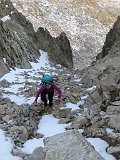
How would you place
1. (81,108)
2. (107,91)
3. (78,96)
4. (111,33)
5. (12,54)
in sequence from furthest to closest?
(111,33)
(12,54)
(78,96)
(81,108)
(107,91)

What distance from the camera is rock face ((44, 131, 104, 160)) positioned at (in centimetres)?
839

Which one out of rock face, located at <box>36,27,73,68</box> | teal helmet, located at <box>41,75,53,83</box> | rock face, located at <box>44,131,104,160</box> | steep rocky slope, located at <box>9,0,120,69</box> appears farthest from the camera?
steep rocky slope, located at <box>9,0,120,69</box>

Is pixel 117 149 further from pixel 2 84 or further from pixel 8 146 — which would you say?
pixel 2 84

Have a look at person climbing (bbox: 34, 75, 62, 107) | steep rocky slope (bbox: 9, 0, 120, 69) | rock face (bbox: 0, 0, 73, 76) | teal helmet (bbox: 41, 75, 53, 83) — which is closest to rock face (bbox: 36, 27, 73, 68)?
rock face (bbox: 0, 0, 73, 76)

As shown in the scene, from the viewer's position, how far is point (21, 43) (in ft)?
151

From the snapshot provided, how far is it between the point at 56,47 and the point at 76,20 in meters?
62.0

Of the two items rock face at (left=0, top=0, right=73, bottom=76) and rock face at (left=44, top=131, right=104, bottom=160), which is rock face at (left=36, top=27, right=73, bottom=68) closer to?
rock face at (left=0, top=0, right=73, bottom=76)

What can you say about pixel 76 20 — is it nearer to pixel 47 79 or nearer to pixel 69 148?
pixel 47 79

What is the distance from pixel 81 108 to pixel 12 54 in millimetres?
21859

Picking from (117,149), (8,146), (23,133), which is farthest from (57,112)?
(117,149)

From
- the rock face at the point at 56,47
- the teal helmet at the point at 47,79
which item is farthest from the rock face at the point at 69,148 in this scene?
the rock face at the point at 56,47

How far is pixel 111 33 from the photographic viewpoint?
141 feet

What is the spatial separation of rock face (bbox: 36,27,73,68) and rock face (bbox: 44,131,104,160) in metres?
47.9

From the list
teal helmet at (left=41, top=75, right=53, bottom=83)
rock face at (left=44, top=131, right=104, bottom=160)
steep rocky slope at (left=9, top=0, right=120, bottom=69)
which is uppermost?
teal helmet at (left=41, top=75, right=53, bottom=83)
